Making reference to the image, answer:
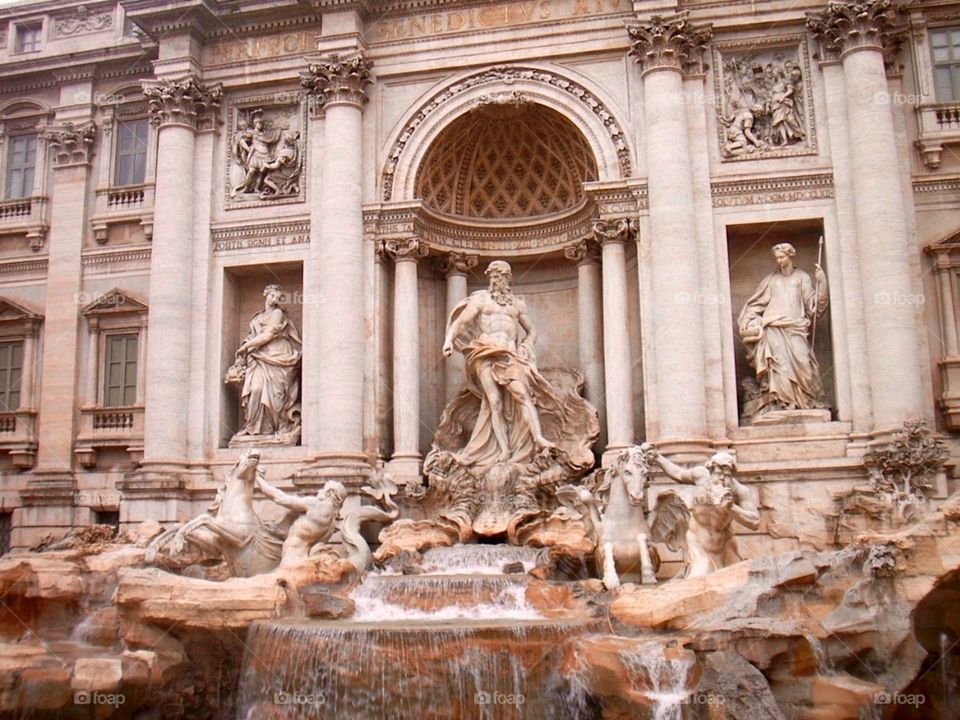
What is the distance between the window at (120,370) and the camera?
21.7 m

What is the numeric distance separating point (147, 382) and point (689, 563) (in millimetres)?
11447

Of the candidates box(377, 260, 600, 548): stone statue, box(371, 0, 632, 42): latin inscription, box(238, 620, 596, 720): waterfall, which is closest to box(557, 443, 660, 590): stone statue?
box(377, 260, 600, 548): stone statue

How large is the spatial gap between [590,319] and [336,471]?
5851 millimetres

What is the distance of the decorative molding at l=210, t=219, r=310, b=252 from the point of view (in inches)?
810

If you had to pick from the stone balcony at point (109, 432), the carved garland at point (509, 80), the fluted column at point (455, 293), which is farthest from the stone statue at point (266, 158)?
the stone balcony at point (109, 432)

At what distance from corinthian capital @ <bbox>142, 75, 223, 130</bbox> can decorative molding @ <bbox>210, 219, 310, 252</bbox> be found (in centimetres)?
237

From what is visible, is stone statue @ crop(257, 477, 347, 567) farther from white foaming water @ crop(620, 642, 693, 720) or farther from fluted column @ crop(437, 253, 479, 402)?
white foaming water @ crop(620, 642, 693, 720)

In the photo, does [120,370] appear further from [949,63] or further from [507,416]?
[949,63]

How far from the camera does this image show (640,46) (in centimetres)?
1888

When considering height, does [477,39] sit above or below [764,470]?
above

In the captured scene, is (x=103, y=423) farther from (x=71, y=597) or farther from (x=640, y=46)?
(x=640, y=46)

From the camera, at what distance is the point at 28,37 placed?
2425 cm

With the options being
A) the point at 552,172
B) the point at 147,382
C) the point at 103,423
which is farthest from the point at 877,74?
the point at 103,423

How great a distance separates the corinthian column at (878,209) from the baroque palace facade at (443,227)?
2.0 inches
